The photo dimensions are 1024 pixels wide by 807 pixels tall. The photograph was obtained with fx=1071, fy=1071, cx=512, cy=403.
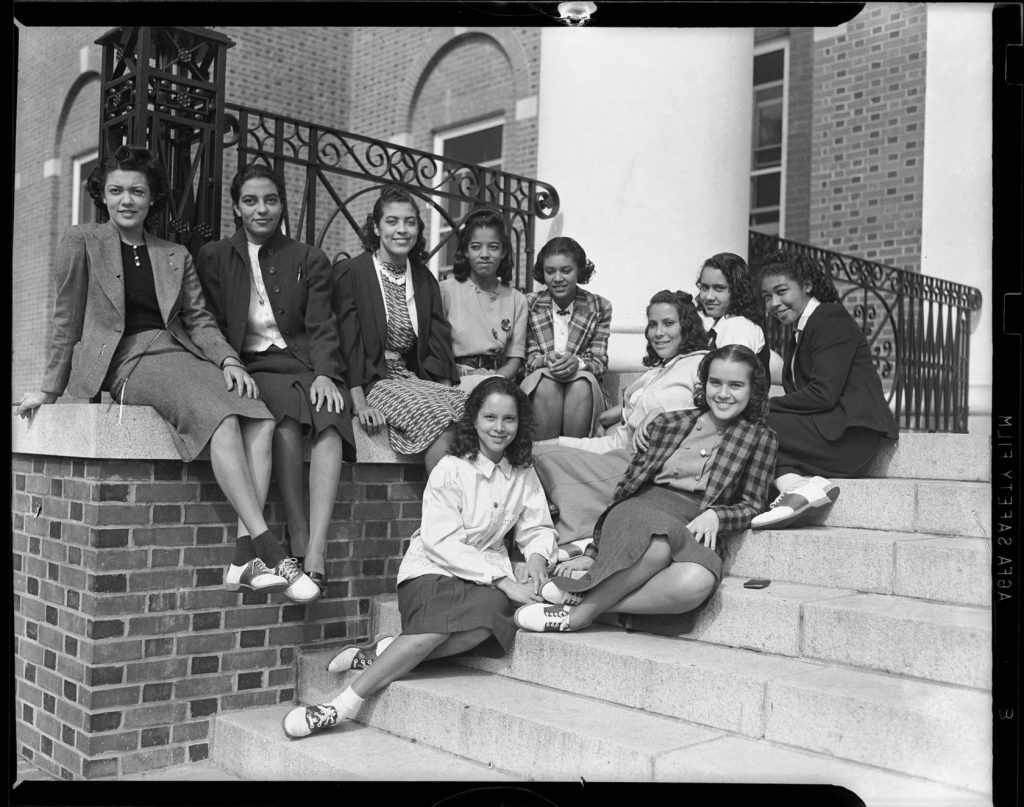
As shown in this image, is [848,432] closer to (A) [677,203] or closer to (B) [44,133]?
(A) [677,203]

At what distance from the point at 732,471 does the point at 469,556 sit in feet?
3.42

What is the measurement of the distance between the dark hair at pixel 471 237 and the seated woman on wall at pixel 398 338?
26cm

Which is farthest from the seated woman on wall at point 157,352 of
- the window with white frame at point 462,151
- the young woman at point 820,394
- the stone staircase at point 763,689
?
the window with white frame at point 462,151

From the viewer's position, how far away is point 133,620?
3.91 meters

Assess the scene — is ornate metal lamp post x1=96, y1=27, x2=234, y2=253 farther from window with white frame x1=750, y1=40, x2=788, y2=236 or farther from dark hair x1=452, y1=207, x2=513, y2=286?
window with white frame x1=750, y1=40, x2=788, y2=236

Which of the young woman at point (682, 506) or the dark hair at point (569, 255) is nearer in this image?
the young woman at point (682, 506)

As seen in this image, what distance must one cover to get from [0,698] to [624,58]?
403 cm

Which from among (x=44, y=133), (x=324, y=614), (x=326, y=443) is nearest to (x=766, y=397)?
(x=326, y=443)

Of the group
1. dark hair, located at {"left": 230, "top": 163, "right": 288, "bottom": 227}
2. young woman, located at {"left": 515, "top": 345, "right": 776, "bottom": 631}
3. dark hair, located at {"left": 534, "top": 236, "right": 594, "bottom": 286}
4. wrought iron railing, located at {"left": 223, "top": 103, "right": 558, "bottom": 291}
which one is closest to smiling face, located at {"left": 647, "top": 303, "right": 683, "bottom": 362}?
young woman, located at {"left": 515, "top": 345, "right": 776, "bottom": 631}

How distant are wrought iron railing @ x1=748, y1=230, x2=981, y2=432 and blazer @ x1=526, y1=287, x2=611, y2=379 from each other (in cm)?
233

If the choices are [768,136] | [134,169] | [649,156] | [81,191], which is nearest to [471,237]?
[649,156]

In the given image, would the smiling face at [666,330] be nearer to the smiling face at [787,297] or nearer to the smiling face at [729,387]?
the smiling face at [787,297]

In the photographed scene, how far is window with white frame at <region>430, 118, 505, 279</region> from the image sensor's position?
12.2 meters

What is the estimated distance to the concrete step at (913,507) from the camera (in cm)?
393
